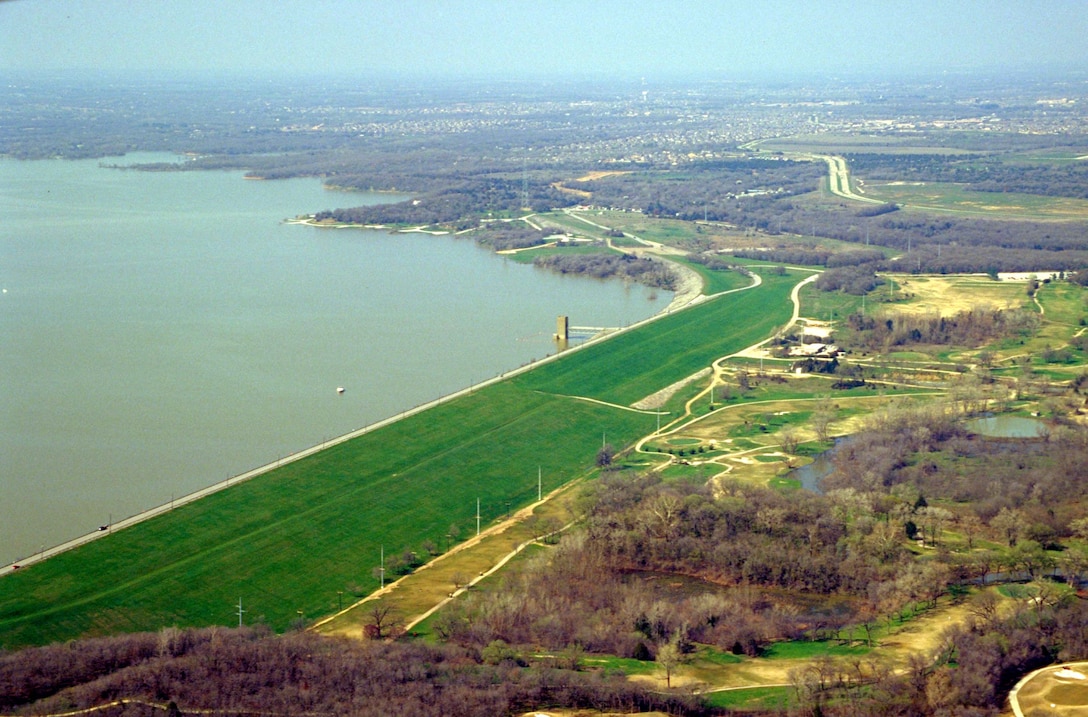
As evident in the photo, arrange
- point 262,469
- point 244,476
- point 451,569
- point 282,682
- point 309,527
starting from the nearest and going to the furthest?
1. point 282,682
2. point 451,569
3. point 309,527
4. point 244,476
5. point 262,469

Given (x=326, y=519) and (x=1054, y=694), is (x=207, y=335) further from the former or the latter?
(x=1054, y=694)

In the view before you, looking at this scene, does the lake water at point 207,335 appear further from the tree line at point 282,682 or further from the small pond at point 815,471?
the small pond at point 815,471

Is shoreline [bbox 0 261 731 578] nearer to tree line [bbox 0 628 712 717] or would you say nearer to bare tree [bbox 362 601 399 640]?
tree line [bbox 0 628 712 717]

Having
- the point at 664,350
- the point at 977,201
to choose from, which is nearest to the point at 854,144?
the point at 977,201

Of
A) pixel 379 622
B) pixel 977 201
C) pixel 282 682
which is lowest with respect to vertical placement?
pixel 379 622

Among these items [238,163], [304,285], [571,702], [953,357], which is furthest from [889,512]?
[238,163]
